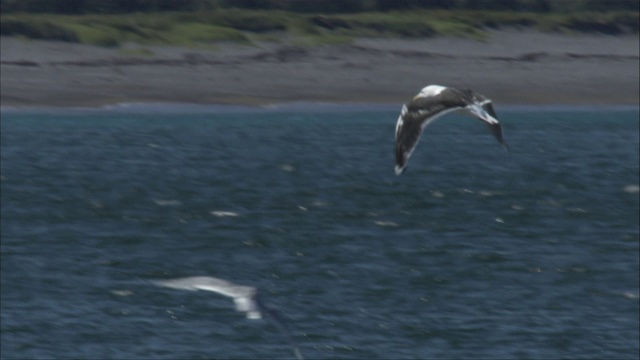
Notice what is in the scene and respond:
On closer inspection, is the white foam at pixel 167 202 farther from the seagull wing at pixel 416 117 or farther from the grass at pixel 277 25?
the seagull wing at pixel 416 117

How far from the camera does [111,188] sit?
29.0m

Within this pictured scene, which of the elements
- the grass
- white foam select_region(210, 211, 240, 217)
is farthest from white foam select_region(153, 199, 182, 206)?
the grass

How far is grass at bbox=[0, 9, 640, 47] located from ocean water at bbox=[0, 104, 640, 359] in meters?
2.92

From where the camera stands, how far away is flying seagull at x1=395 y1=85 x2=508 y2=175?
8.62 m

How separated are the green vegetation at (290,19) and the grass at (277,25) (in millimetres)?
29

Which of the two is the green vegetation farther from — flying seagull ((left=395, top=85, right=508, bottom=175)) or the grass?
flying seagull ((left=395, top=85, right=508, bottom=175))

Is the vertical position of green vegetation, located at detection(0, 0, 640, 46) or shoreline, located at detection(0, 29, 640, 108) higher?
green vegetation, located at detection(0, 0, 640, 46)

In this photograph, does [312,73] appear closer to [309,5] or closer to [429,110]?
[309,5]

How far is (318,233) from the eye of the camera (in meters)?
23.9

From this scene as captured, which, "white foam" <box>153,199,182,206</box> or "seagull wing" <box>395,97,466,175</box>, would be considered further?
"white foam" <box>153,199,182,206</box>

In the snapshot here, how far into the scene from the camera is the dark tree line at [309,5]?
139 feet

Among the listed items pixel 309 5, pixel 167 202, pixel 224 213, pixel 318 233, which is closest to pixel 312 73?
pixel 309 5

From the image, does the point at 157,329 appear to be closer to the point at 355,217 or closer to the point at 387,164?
the point at 355,217

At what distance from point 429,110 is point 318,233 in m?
14.9
